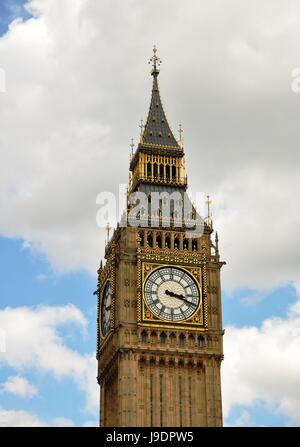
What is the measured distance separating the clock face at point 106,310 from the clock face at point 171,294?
4.56 metres

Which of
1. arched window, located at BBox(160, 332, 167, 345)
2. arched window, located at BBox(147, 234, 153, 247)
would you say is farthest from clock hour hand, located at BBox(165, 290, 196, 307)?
arched window, located at BBox(147, 234, 153, 247)

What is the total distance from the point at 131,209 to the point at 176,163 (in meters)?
8.08

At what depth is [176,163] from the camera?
108 m

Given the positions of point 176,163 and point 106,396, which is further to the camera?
point 176,163

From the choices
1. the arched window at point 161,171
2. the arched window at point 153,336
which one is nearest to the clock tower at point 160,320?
the arched window at point 153,336

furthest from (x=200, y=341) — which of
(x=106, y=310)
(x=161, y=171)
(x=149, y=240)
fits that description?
(x=161, y=171)

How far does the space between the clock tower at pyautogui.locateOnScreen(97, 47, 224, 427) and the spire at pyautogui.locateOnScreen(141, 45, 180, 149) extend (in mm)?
5637

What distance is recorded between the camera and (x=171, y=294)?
97.6 m

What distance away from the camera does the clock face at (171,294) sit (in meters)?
97.4

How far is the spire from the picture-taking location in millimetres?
109375

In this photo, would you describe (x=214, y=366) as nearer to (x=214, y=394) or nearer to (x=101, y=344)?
(x=214, y=394)
